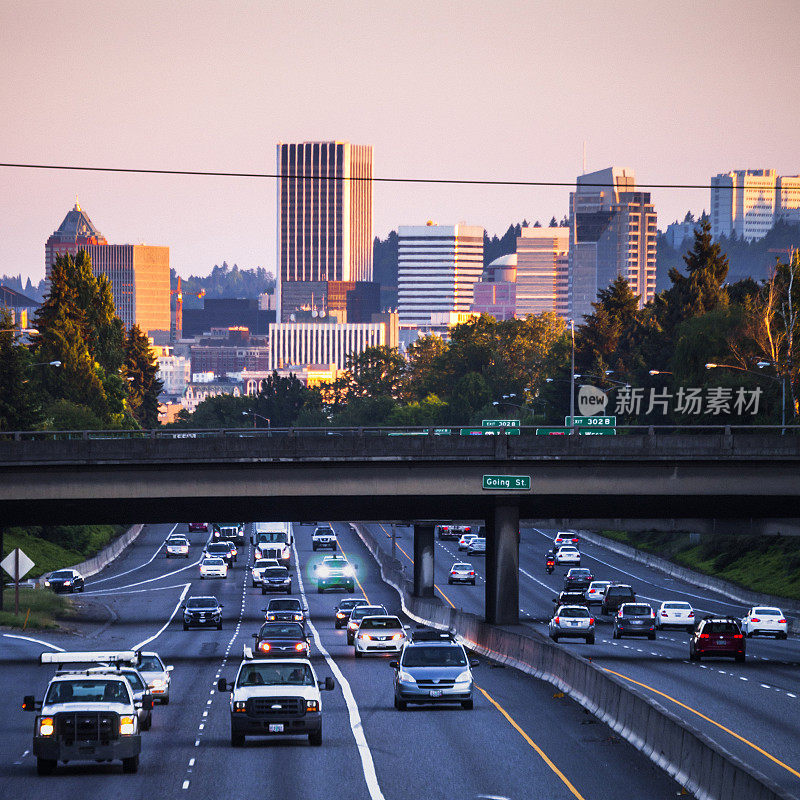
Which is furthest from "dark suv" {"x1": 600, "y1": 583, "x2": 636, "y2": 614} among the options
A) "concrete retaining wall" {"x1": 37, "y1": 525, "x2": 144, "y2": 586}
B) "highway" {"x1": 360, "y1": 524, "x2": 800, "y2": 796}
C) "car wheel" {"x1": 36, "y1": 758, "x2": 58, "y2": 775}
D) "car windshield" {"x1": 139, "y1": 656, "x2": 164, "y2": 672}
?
"car wheel" {"x1": 36, "y1": 758, "x2": 58, "y2": 775}

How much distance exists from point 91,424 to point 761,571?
52.0 metres

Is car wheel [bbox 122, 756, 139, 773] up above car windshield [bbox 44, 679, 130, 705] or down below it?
below

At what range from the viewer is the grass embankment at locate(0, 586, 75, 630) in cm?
7288

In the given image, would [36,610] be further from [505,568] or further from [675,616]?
[675,616]

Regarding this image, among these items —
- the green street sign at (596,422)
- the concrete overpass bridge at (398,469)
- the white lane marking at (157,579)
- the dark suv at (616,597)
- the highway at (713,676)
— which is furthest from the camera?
the white lane marking at (157,579)

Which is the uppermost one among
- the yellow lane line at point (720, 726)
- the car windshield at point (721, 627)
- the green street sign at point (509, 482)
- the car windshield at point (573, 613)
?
the green street sign at point (509, 482)

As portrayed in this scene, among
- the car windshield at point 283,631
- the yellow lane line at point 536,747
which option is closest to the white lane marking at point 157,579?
the car windshield at point 283,631

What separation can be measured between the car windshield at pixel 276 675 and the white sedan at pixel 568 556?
296ft

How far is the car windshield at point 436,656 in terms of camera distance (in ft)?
119

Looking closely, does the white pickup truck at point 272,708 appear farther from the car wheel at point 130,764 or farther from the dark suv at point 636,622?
the dark suv at point 636,622

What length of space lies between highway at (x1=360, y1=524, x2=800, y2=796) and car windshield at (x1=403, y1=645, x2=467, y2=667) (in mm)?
4977

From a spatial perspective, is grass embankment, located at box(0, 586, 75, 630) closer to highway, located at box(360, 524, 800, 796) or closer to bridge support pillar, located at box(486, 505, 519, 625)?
highway, located at box(360, 524, 800, 796)

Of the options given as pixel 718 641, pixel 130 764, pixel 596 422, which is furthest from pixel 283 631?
pixel 130 764

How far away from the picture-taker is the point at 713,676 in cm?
4566
